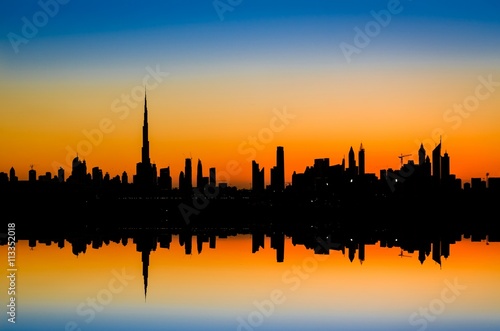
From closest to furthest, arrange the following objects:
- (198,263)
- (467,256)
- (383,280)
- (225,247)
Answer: (383,280) < (198,263) < (467,256) < (225,247)

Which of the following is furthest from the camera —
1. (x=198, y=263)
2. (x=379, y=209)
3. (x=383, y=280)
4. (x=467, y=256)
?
(x=379, y=209)

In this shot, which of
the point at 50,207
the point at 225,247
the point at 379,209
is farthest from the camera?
the point at 379,209

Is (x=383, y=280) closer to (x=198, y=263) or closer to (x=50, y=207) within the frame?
(x=198, y=263)

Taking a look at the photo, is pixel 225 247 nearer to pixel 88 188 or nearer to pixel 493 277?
pixel 493 277

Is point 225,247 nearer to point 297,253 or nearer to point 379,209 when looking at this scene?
point 297,253

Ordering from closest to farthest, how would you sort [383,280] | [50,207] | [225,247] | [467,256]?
[383,280] → [467,256] → [225,247] → [50,207]

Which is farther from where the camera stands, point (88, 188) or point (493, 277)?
point (88, 188)

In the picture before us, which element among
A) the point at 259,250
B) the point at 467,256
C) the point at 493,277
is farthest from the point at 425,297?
the point at 259,250

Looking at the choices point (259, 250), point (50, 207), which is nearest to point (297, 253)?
point (259, 250)

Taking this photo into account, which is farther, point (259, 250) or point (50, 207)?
point (50, 207)
